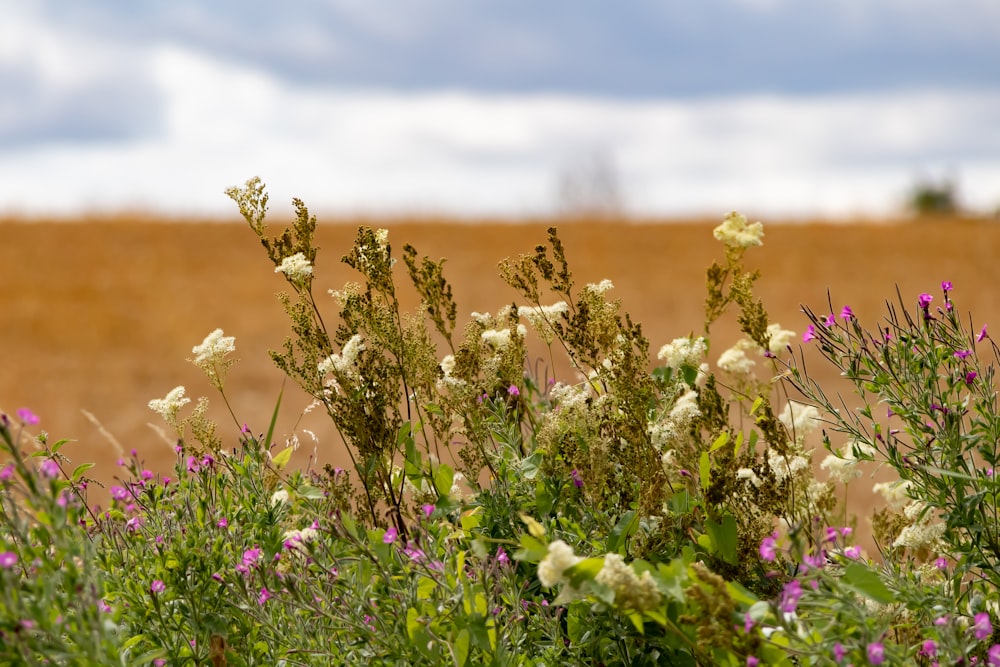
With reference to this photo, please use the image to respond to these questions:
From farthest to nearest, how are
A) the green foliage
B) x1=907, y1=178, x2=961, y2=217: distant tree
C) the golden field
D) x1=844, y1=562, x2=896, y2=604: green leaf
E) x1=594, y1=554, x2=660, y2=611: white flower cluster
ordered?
x1=907, y1=178, x2=961, y2=217: distant tree < the golden field < the green foliage < x1=844, y1=562, x2=896, y2=604: green leaf < x1=594, y1=554, x2=660, y2=611: white flower cluster

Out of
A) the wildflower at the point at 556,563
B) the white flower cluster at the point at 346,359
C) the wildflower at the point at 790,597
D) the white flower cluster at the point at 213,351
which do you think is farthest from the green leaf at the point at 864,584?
the white flower cluster at the point at 213,351

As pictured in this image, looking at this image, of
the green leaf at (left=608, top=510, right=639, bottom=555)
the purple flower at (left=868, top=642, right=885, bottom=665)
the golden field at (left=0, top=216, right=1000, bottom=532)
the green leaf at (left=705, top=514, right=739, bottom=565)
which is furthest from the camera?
the golden field at (left=0, top=216, right=1000, bottom=532)

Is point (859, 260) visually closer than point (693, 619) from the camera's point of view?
No

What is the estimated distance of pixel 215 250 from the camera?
18344 mm

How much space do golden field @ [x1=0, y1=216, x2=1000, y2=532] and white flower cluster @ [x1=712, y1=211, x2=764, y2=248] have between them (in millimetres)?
7082

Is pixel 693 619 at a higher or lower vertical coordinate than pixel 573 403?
lower

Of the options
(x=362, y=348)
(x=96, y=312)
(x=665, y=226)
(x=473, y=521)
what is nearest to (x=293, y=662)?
(x=473, y=521)

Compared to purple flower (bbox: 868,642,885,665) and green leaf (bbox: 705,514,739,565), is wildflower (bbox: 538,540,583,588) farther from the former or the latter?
green leaf (bbox: 705,514,739,565)

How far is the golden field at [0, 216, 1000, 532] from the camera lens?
489 inches

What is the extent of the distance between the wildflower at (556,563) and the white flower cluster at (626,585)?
2.5 inches

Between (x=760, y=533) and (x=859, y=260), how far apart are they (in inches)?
624

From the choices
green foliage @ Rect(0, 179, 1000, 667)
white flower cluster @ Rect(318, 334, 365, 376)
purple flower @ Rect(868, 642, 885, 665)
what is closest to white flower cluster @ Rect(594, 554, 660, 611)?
green foliage @ Rect(0, 179, 1000, 667)

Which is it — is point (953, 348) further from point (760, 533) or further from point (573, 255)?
point (573, 255)

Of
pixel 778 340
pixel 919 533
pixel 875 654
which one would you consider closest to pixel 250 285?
pixel 778 340
